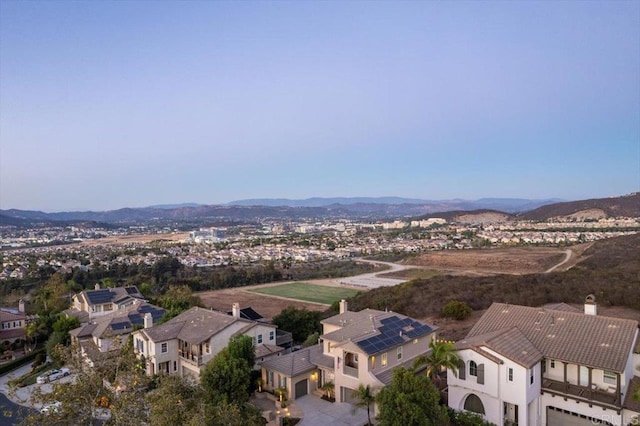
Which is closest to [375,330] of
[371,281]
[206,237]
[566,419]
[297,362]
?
[297,362]

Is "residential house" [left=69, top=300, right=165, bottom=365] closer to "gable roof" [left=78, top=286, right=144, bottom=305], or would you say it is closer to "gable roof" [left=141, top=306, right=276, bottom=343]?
"gable roof" [left=141, top=306, right=276, bottom=343]

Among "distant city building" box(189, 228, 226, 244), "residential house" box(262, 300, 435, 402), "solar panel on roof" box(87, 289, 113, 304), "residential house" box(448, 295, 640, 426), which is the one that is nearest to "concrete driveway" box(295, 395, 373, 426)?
"residential house" box(262, 300, 435, 402)

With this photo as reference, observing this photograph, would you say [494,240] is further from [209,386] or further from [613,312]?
[209,386]

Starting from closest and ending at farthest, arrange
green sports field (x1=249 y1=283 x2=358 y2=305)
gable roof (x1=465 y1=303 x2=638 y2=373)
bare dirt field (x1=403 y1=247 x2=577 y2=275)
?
gable roof (x1=465 y1=303 x2=638 y2=373) → green sports field (x1=249 y1=283 x2=358 y2=305) → bare dirt field (x1=403 y1=247 x2=577 y2=275)

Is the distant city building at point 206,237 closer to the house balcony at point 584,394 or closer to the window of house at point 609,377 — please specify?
the house balcony at point 584,394

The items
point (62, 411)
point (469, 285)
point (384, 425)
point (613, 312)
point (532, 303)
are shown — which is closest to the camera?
point (62, 411)

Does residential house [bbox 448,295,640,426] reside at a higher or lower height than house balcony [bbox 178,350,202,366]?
higher

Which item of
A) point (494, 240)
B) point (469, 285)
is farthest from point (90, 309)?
point (494, 240)
